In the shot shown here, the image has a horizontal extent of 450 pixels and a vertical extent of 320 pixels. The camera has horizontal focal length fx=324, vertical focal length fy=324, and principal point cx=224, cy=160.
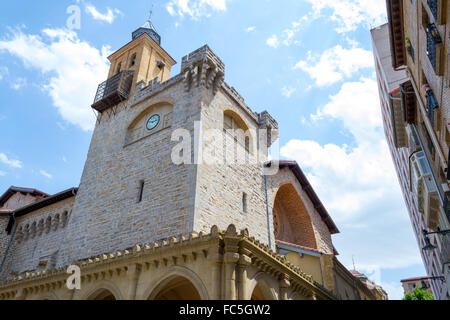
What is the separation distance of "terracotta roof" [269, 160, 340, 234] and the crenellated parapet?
7206mm

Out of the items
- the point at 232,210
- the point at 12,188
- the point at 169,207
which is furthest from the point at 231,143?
the point at 12,188

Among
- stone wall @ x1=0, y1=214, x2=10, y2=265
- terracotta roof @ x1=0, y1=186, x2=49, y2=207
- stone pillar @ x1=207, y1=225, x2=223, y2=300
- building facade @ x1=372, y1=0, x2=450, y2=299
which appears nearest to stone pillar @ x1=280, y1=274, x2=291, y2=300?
stone pillar @ x1=207, y1=225, x2=223, y2=300

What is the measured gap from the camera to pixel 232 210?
13906mm

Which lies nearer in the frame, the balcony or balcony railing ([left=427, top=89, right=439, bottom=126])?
balcony railing ([left=427, top=89, right=439, bottom=126])

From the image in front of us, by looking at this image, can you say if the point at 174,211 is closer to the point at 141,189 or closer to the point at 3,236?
the point at 141,189

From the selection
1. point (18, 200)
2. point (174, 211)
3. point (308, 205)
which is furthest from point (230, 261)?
point (18, 200)

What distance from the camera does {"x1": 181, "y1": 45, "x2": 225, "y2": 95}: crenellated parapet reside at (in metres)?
15.4

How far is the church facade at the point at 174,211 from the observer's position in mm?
9102

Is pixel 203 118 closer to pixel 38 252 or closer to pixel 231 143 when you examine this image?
pixel 231 143

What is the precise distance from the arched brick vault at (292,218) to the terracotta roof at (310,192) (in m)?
1.28

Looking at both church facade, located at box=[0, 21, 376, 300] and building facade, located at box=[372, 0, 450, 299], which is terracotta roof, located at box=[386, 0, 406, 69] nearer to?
building facade, located at box=[372, 0, 450, 299]

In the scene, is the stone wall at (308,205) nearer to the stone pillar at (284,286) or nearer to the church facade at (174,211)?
the church facade at (174,211)

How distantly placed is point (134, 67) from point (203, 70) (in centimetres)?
733
